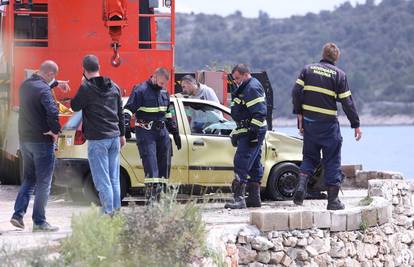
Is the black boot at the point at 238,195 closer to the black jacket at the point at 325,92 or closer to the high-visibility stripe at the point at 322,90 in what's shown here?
the black jacket at the point at 325,92

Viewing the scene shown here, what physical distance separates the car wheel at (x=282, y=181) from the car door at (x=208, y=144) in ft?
2.03

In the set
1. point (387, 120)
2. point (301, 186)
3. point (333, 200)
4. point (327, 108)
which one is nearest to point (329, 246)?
point (333, 200)

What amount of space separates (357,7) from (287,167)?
393ft

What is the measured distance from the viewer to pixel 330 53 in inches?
509

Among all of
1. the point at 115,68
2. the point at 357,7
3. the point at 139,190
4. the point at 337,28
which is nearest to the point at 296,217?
the point at 139,190

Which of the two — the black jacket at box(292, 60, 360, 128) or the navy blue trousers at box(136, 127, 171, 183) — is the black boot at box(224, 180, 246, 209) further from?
the black jacket at box(292, 60, 360, 128)

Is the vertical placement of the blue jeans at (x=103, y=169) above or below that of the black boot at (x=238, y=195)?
above

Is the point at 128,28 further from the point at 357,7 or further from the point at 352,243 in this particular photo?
the point at 357,7

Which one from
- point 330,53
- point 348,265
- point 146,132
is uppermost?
point 330,53

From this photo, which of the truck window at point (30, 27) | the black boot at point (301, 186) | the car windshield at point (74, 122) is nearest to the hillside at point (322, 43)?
the truck window at point (30, 27)

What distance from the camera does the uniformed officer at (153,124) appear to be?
1288 cm

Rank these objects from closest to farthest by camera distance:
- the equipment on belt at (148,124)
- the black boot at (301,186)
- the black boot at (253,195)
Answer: the equipment on belt at (148,124)
the black boot at (301,186)
the black boot at (253,195)

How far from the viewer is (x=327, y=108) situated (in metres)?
12.9

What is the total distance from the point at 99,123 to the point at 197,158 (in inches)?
138
